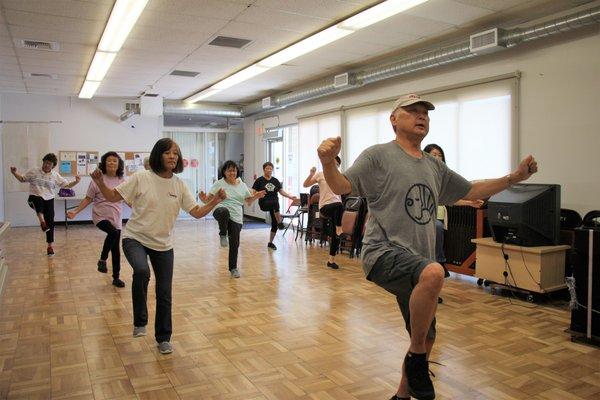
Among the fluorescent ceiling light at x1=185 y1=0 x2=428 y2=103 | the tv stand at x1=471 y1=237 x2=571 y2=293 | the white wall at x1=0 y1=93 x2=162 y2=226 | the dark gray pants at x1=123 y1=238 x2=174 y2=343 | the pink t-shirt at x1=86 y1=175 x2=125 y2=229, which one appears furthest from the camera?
the white wall at x1=0 y1=93 x2=162 y2=226

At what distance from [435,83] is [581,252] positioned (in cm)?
422

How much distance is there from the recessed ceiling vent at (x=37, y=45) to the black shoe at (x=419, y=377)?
23.3ft

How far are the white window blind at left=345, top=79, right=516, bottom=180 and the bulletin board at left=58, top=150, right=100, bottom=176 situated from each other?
8691 mm

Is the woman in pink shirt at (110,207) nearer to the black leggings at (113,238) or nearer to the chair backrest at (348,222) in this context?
the black leggings at (113,238)

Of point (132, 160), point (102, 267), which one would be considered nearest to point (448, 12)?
point (102, 267)

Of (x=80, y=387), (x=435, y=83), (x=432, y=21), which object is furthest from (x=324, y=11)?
(x=80, y=387)

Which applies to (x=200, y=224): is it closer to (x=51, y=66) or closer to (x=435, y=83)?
(x=51, y=66)

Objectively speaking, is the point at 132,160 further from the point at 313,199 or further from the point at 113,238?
the point at 113,238

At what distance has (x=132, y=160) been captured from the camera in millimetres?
12945

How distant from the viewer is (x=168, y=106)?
12.6 meters

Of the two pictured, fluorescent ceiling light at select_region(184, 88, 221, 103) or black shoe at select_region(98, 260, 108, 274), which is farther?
fluorescent ceiling light at select_region(184, 88, 221, 103)

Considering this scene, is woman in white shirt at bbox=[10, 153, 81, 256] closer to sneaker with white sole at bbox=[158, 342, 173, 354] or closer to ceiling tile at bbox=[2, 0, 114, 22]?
ceiling tile at bbox=[2, 0, 114, 22]

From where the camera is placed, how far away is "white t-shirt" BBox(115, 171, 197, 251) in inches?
137

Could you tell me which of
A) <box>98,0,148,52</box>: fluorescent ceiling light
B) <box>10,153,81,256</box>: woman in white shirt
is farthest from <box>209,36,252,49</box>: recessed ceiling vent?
<box>10,153,81,256</box>: woman in white shirt
